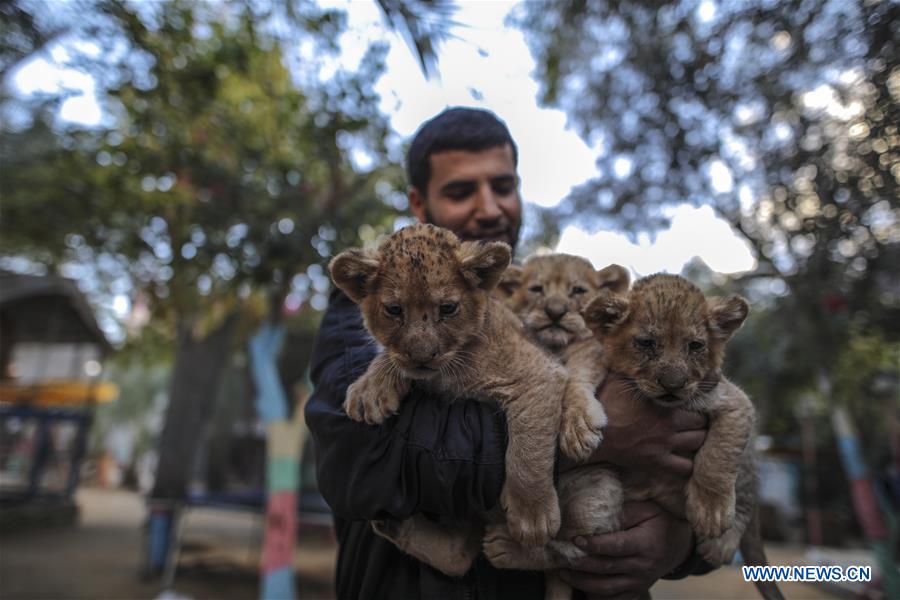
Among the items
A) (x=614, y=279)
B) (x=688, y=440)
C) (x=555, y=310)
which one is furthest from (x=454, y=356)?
(x=614, y=279)

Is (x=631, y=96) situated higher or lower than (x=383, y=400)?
higher

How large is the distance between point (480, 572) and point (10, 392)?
78.4ft

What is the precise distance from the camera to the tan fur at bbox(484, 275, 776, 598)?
8.21 ft

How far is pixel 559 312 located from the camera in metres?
3.22

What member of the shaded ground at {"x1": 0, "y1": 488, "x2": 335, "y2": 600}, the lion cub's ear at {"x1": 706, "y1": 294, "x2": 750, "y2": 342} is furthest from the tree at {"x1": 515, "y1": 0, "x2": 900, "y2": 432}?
the shaded ground at {"x1": 0, "y1": 488, "x2": 335, "y2": 600}

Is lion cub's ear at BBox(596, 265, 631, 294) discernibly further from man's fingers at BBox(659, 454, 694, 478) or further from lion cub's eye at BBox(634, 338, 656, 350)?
man's fingers at BBox(659, 454, 694, 478)

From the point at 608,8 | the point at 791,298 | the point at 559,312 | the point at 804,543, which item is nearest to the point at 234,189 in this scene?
the point at 608,8

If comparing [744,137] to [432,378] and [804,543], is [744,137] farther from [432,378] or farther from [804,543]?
[804,543]

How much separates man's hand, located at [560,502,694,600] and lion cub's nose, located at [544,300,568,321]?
1.16 m

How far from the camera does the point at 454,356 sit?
2711 mm

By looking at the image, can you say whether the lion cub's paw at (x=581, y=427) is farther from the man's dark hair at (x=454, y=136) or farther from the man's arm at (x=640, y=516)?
the man's dark hair at (x=454, y=136)

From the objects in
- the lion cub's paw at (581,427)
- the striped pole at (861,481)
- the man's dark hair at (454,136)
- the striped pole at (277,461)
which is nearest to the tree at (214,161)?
the striped pole at (277,461)

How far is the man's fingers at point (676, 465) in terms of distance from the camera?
8.38 ft

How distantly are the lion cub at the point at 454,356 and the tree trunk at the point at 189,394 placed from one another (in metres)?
14.2
